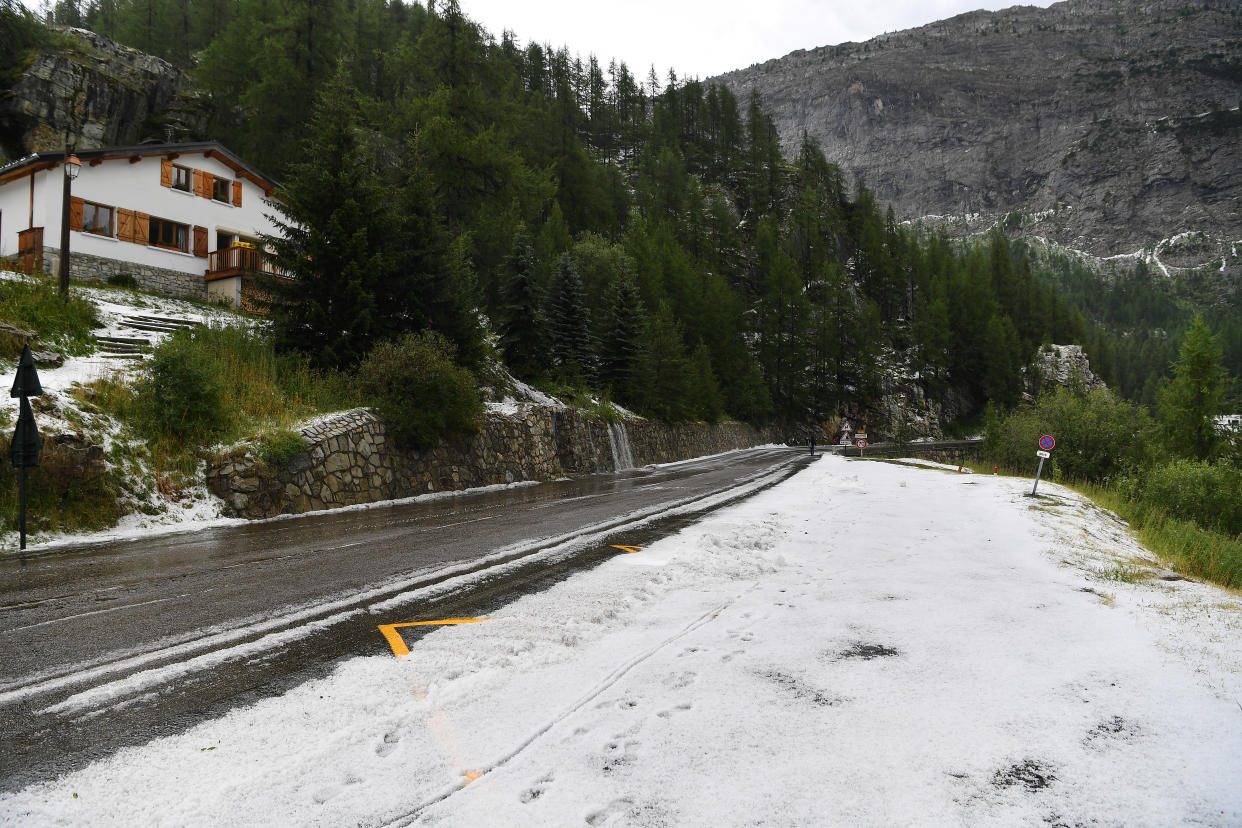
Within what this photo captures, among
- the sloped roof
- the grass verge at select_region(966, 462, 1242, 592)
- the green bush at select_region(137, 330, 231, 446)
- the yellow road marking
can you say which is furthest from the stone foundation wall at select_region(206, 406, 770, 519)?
the sloped roof

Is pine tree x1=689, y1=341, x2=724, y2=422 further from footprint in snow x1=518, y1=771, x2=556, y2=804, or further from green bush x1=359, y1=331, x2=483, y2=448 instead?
footprint in snow x1=518, y1=771, x2=556, y2=804

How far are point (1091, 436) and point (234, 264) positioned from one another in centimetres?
4278

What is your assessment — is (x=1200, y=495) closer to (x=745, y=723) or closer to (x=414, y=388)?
(x=414, y=388)

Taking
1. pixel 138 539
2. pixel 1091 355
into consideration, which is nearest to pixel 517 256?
pixel 138 539

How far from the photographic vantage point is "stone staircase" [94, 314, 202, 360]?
14762 millimetres

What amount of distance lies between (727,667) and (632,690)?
740 millimetres

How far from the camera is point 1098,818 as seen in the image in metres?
2.54

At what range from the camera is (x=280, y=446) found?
42.7 ft

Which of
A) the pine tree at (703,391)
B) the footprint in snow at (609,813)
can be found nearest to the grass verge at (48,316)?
the footprint in snow at (609,813)

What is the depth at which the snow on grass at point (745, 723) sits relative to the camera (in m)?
2.62

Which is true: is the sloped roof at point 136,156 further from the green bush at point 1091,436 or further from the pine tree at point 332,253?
the green bush at point 1091,436

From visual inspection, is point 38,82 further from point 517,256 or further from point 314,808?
point 314,808

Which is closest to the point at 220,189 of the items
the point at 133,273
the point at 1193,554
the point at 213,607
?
the point at 133,273

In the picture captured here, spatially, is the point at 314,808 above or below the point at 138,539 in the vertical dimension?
above
